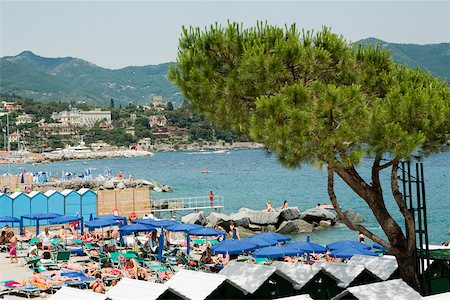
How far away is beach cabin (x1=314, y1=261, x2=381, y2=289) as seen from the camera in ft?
46.3

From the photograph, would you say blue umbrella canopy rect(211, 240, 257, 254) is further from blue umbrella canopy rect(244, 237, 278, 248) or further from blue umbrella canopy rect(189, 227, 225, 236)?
blue umbrella canopy rect(189, 227, 225, 236)

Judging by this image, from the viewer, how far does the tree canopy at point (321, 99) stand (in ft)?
38.8

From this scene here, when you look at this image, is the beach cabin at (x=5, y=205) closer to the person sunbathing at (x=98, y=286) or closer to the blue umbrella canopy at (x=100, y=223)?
the blue umbrella canopy at (x=100, y=223)

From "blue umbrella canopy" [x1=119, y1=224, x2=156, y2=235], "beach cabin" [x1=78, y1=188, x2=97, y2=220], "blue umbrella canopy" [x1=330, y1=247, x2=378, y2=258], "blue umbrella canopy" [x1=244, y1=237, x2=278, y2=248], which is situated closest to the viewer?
"blue umbrella canopy" [x1=330, y1=247, x2=378, y2=258]

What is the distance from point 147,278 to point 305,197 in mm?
46619


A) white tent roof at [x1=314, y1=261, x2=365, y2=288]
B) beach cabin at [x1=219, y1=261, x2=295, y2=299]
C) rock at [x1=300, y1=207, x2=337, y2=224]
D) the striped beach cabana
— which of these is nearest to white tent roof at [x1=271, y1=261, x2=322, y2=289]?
beach cabin at [x1=219, y1=261, x2=295, y2=299]

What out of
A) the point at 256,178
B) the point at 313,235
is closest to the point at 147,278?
the point at 313,235

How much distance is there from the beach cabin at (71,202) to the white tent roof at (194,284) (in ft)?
60.0

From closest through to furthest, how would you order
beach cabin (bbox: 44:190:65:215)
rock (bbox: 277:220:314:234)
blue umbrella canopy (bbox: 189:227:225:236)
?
blue umbrella canopy (bbox: 189:227:225:236), beach cabin (bbox: 44:190:65:215), rock (bbox: 277:220:314:234)

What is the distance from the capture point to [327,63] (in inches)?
512

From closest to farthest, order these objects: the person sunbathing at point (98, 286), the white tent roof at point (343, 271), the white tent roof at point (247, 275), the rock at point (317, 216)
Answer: the white tent roof at point (247, 275), the white tent roof at point (343, 271), the person sunbathing at point (98, 286), the rock at point (317, 216)

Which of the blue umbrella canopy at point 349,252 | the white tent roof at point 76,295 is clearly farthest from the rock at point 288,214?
the white tent roof at point 76,295

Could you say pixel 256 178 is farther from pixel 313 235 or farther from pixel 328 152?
pixel 328 152

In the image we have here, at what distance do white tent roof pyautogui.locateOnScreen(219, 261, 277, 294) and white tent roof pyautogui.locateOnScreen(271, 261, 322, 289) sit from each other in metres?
0.39
